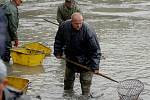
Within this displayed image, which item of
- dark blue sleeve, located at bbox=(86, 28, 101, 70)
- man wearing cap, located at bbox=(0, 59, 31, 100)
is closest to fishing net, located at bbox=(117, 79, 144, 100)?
dark blue sleeve, located at bbox=(86, 28, 101, 70)

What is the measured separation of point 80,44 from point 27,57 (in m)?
3.23

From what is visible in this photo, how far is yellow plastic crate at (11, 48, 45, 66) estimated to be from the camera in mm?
11430

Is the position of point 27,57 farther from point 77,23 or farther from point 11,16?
point 77,23

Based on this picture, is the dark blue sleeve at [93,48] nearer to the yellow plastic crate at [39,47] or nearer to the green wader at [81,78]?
the green wader at [81,78]

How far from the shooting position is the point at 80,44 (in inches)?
337

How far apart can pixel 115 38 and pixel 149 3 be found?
1222 centimetres

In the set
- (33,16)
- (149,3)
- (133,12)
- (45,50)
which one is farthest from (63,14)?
(149,3)

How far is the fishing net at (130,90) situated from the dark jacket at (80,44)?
29.4 inches

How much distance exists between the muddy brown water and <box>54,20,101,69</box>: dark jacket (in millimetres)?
1045

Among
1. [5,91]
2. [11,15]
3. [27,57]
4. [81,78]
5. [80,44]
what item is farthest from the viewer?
[27,57]

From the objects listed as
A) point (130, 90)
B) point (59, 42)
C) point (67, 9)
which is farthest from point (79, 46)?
point (67, 9)

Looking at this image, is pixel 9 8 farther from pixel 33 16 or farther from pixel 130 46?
pixel 33 16

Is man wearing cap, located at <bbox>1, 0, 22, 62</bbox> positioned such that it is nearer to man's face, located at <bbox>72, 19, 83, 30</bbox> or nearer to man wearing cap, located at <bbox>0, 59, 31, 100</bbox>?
man's face, located at <bbox>72, 19, 83, 30</bbox>

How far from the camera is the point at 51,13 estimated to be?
23000 millimetres
